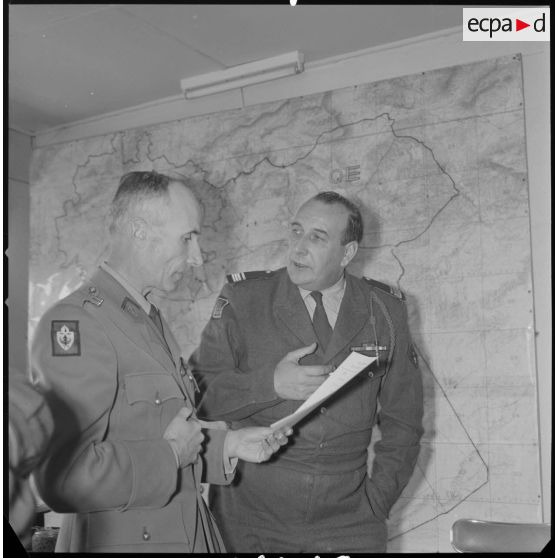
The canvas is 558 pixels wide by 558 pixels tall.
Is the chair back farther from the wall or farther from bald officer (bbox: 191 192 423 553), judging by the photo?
the wall

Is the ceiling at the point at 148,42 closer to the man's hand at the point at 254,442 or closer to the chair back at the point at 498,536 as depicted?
the man's hand at the point at 254,442

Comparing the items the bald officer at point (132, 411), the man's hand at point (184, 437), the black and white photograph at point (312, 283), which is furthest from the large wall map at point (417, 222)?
the man's hand at point (184, 437)

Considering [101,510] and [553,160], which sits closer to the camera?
[101,510]

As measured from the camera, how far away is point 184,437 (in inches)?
79.6

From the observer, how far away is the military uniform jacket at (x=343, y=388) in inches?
82.7

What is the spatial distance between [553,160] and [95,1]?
1.36 m

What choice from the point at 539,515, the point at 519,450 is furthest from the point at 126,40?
the point at 539,515

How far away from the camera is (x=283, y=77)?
2318mm

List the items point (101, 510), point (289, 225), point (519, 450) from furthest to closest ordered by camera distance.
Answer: point (289, 225), point (519, 450), point (101, 510)

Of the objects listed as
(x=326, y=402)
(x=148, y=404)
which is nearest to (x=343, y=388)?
(x=326, y=402)

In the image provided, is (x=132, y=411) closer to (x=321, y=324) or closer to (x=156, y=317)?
(x=156, y=317)

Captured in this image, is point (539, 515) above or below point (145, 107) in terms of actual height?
below

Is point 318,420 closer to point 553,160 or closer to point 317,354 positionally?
point 317,354

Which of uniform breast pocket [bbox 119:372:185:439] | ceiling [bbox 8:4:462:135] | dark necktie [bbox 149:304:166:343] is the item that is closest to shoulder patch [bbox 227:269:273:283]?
dark necktie [bbox 149:304:166:343]
